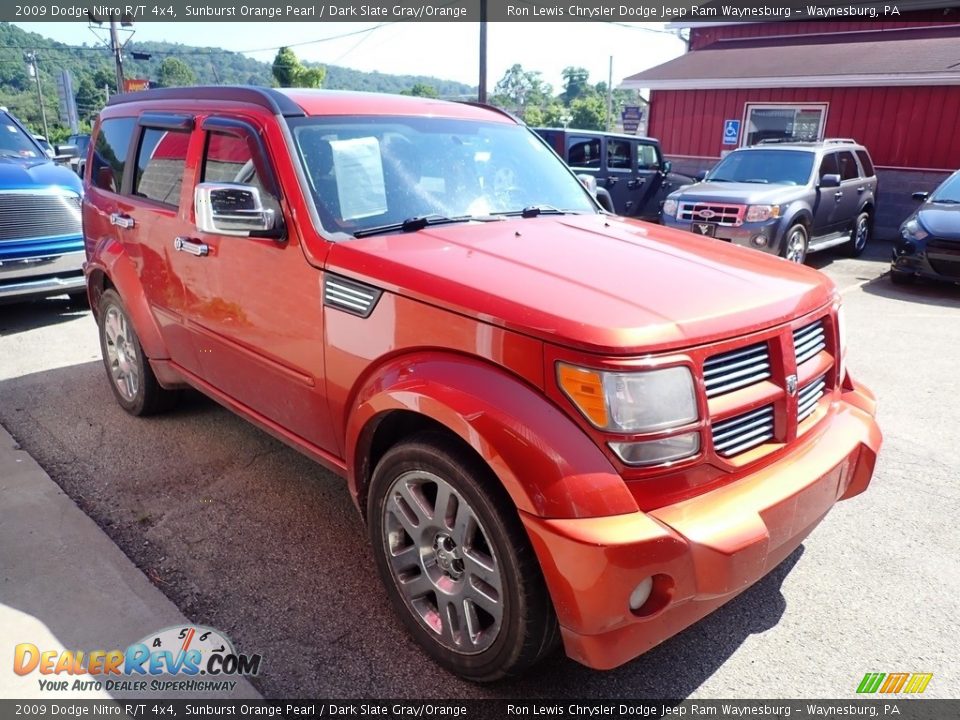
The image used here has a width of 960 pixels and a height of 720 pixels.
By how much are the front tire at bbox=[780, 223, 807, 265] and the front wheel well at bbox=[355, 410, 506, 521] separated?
783cm

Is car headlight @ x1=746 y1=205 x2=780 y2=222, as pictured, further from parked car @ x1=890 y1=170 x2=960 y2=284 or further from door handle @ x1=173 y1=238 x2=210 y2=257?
door handle @ x1=173 y1=238 x2=210 y2=257

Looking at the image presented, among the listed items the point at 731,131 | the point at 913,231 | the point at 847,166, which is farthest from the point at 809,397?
the point at 731,131

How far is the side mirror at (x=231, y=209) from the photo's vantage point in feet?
9.11

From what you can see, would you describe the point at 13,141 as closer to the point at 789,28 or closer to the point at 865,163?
the point at 865,163

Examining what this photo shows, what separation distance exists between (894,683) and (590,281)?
178cm

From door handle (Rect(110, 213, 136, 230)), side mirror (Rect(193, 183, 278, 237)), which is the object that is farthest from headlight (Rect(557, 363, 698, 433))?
door handle (Rect(110, 213, 136, 230))

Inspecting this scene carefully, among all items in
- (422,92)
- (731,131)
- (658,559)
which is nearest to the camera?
(658,559)

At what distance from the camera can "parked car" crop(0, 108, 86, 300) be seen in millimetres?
6547

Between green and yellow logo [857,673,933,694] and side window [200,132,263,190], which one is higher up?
side window [200,132,263,190]

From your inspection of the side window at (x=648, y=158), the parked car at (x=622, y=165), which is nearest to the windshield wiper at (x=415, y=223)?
the parked car at (x=622, y=165)

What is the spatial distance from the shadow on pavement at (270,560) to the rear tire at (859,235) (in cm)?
1025

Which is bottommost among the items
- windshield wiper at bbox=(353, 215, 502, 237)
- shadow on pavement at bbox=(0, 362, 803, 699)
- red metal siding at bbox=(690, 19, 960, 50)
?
shadow on pavement at bbox=(0, 362, 803, 699)

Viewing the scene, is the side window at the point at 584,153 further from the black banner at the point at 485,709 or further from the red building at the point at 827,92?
the black banner at the point at 485,709

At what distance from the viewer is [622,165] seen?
43.5ft
